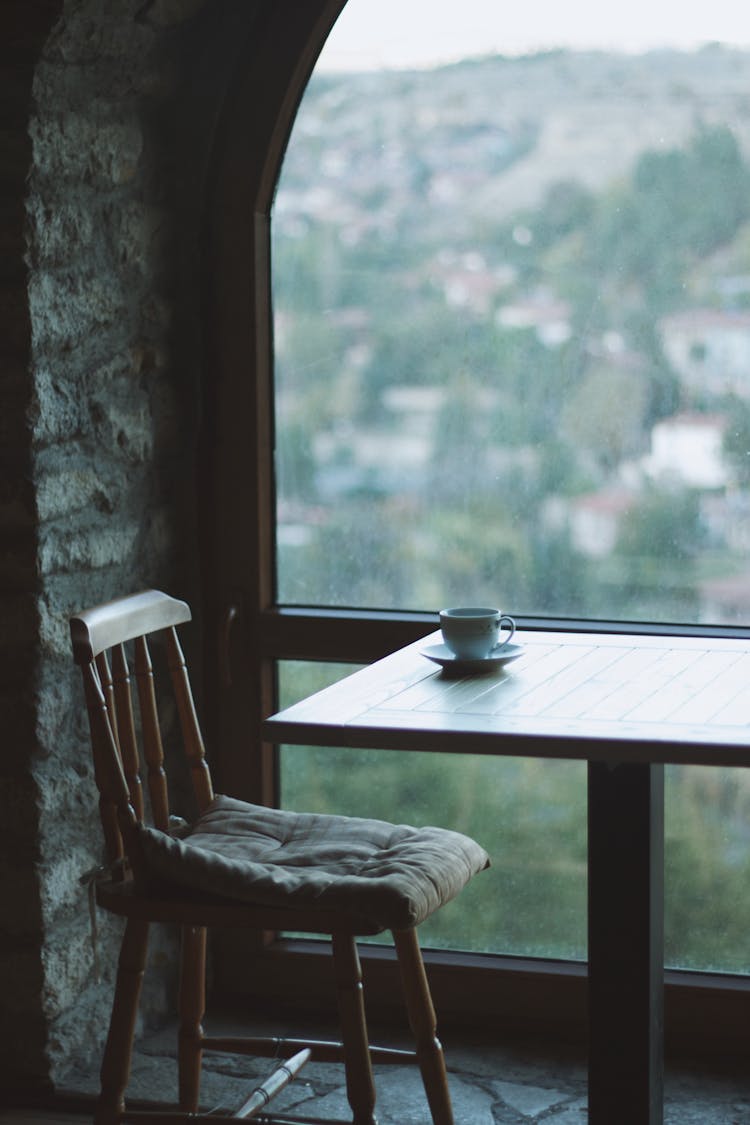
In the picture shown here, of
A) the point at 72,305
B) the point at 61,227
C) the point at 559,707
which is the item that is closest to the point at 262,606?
the point at 72,305

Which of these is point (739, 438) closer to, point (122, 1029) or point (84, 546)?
point (84, 546)

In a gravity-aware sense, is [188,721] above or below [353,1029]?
above

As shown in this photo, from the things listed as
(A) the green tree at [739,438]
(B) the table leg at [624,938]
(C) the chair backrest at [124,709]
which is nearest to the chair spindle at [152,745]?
(C) the chair backrest at [124,709]

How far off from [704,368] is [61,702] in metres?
1.29

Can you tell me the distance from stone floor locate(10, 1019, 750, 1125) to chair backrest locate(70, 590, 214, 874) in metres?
0.60

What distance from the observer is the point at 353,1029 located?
84.4 inches

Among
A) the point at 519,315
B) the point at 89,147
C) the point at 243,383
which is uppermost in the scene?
the point at 89,147

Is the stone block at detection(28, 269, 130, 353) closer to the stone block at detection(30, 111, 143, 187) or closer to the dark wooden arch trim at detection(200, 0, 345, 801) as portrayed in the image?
the stone block at detection(30, 111, 143, 187)

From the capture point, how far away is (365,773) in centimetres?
310

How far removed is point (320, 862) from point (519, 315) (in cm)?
118

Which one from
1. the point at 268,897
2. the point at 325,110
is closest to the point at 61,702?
the point at 268,897

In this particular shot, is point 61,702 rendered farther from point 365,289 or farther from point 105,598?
point 365,289

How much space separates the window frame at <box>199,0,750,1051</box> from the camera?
2.94 meters

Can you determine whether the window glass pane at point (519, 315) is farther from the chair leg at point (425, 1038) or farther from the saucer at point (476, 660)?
the chair leg at point (425, 1038)
